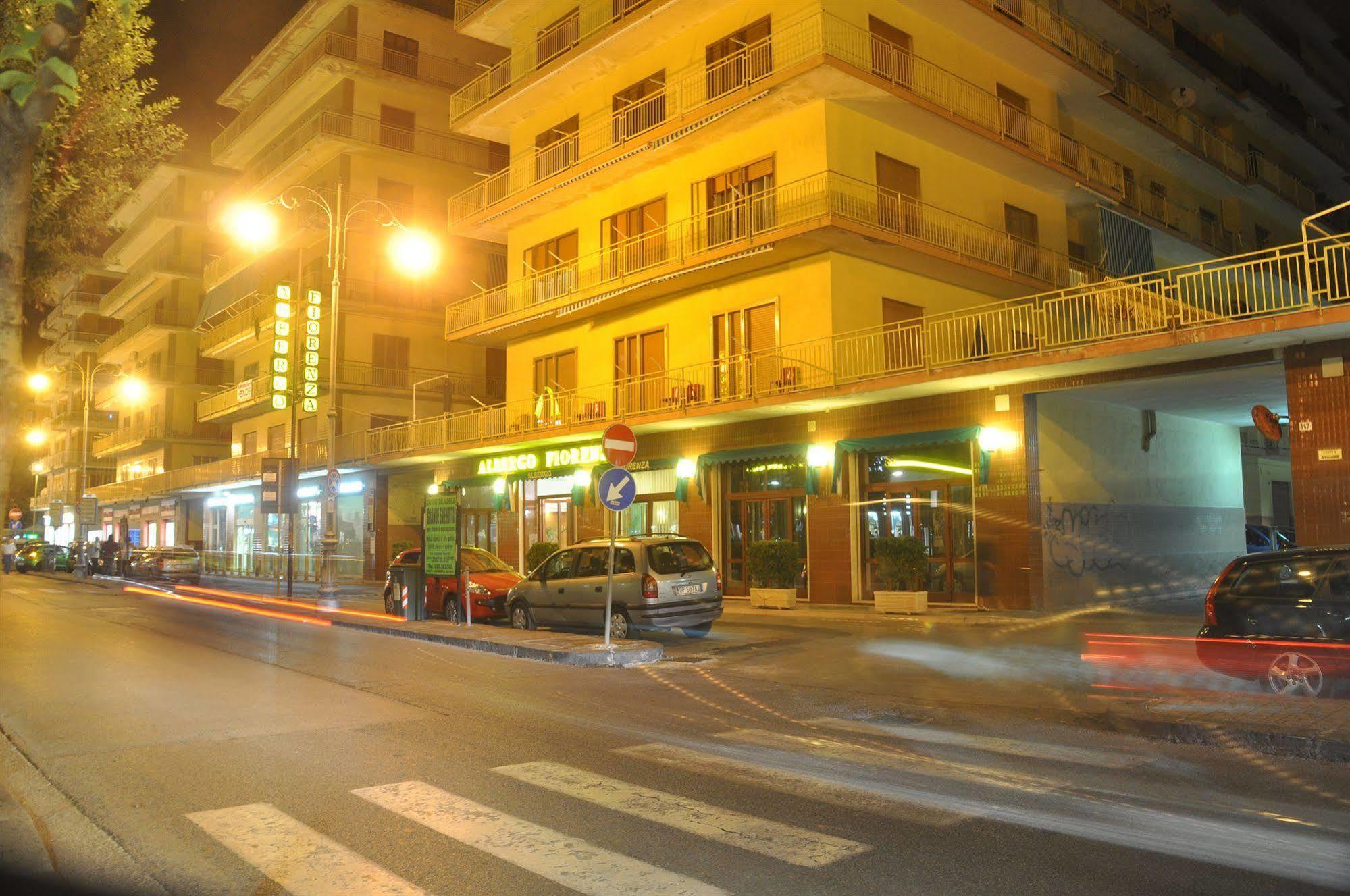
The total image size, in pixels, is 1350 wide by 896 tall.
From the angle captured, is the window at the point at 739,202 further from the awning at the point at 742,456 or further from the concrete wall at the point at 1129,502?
the concrete wall at the point at 1129,502

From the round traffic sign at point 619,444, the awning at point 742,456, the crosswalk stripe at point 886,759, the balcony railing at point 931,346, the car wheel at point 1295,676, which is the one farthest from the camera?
the awning at point 742,456

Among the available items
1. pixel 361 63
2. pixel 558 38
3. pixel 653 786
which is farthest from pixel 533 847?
pixel 361 63

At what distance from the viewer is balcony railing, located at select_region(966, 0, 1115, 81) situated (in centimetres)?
2534

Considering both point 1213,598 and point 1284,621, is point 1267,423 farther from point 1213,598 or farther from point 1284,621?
point 1284,621

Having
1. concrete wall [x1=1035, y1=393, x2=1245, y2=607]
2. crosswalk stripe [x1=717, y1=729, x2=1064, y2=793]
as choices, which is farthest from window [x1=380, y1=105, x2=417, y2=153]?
crosswalk stripe [x1=717, y1=729, x2=1064, y2=793]

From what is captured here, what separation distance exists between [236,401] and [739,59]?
3129cm

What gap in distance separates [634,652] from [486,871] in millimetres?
8527

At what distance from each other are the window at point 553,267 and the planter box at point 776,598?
11.3 meters

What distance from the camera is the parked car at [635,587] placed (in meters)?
15.2

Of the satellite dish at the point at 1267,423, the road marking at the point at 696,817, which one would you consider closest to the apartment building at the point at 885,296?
the satellite dish at the point at 1267,423

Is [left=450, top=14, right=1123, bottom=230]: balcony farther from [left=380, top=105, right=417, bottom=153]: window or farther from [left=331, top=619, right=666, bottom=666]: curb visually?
[left=331, top=619, right=666, bottom=666]: curb

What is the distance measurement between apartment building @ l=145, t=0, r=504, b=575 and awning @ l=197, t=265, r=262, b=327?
0.13m

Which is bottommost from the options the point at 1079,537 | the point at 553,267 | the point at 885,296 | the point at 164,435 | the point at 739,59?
the point at 1079,537

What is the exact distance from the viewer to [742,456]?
2355 centimetres
